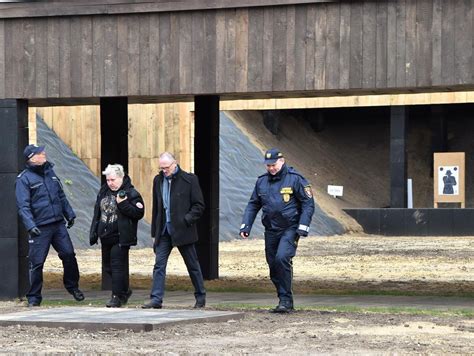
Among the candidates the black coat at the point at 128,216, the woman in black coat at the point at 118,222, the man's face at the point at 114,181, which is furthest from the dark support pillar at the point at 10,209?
the black coat at the point at 128,216

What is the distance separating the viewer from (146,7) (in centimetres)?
1636

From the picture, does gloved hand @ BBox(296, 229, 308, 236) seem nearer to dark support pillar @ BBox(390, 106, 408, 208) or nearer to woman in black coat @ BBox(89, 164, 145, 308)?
woman in black coat @ BBox(89, 164, 145, 308)

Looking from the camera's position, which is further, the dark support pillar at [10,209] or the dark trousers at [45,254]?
the dark support pillar at [10,209]

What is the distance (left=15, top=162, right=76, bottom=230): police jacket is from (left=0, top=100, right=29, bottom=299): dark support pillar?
3.89 feet

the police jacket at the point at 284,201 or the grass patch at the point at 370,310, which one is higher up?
the police jacket at the point at 284,201

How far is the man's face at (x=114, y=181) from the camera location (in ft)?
49.4

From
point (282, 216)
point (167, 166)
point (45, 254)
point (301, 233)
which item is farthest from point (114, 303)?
point (301, 233)

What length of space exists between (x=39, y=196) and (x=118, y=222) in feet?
3.73

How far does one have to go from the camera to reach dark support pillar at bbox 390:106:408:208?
1592 inches

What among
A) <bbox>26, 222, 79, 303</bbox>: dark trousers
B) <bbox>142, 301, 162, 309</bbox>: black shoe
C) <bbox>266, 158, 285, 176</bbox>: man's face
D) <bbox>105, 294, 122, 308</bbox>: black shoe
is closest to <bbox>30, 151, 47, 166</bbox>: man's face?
<bbox>26, 222, 79, 303</bbox>: dark trousers

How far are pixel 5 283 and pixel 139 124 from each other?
1824 centimetres

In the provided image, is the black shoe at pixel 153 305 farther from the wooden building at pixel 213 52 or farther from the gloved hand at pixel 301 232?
the wooden building at pixel 213 52

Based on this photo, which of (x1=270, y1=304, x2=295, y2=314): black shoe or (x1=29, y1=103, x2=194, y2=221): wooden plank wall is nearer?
(x1=270, y1=304, x2=295, y2=314): black shoe

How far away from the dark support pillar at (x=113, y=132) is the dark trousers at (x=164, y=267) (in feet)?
16.7
